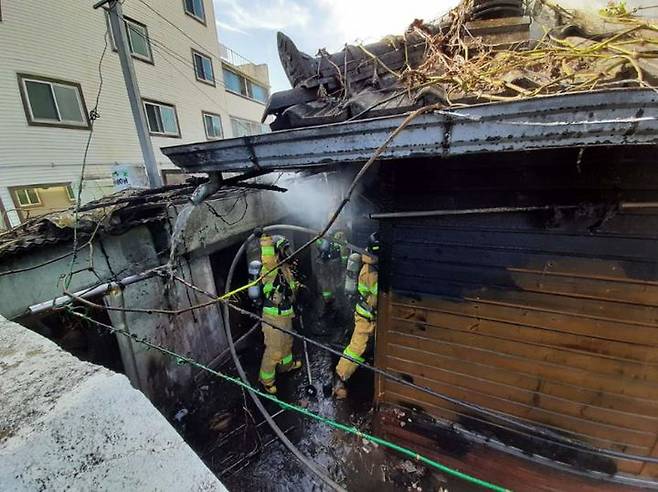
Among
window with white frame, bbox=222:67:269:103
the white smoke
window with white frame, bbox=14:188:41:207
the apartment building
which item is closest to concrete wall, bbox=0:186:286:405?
the white smoke

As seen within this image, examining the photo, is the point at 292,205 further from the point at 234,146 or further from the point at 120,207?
the point at 234,146

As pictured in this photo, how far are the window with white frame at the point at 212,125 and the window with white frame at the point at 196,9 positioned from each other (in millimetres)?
5070

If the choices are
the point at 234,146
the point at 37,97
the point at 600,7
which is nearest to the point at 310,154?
the point at 234,146

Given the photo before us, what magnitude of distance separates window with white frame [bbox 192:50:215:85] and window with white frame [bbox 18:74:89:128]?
695 centimetres

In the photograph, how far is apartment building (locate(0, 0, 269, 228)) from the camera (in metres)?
9.16

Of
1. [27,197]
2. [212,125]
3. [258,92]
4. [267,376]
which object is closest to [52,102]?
[27,197]

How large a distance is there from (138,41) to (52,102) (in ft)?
16.6

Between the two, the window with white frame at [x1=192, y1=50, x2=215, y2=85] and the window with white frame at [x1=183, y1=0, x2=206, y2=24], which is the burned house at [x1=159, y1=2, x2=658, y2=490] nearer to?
the window with white frame at [x1=192, y1=50, x2=215, y2=85]

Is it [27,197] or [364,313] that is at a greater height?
[27,197]

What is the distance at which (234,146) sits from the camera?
9.34 feet

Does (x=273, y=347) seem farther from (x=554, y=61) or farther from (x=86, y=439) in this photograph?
(x=554, y=61)

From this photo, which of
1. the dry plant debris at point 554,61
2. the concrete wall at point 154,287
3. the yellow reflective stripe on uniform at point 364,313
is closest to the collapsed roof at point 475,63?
the dry plant debris at point 554,61

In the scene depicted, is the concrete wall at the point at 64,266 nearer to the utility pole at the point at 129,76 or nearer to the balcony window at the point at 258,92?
the utility pole at the point at 129,76

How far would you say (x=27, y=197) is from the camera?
9.66m
